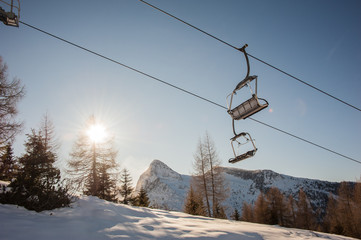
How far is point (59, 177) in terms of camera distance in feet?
25.2

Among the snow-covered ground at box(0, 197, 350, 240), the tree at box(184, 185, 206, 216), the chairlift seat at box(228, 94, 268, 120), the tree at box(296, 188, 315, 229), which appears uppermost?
the chairlift seat at box(228, 94, 268, 120)

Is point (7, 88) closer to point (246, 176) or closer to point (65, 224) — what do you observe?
point (65, 224)

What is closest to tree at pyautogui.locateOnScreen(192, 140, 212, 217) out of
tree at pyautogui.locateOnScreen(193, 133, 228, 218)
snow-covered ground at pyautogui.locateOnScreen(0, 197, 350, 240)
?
tree at pyautogui.locateOnScreen(193, 133, 228, 218)

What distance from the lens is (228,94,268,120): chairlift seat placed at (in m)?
5.84

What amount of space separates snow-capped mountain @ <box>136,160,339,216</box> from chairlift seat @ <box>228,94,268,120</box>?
92068 millimetres

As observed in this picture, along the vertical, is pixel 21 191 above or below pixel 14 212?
above

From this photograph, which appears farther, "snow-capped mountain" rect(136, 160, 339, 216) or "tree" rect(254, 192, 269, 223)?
"snow-capped mountain" rect(136, 160, 339, 216)

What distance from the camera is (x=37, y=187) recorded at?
661 cm

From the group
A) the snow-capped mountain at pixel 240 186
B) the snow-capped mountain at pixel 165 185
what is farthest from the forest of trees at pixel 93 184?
the snow-capped mountain at pixel 240 186

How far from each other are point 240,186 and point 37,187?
473ft

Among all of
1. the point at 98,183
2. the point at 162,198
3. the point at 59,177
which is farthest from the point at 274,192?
the point at 162,198

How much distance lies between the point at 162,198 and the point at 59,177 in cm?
10478

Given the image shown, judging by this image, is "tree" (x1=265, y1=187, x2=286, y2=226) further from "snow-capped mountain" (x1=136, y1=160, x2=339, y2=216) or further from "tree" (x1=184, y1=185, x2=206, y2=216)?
"snow-capped mountain" (x1=136, y1=160, x2=339, y2=216)

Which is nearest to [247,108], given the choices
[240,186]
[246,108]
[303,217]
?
[246,108]
